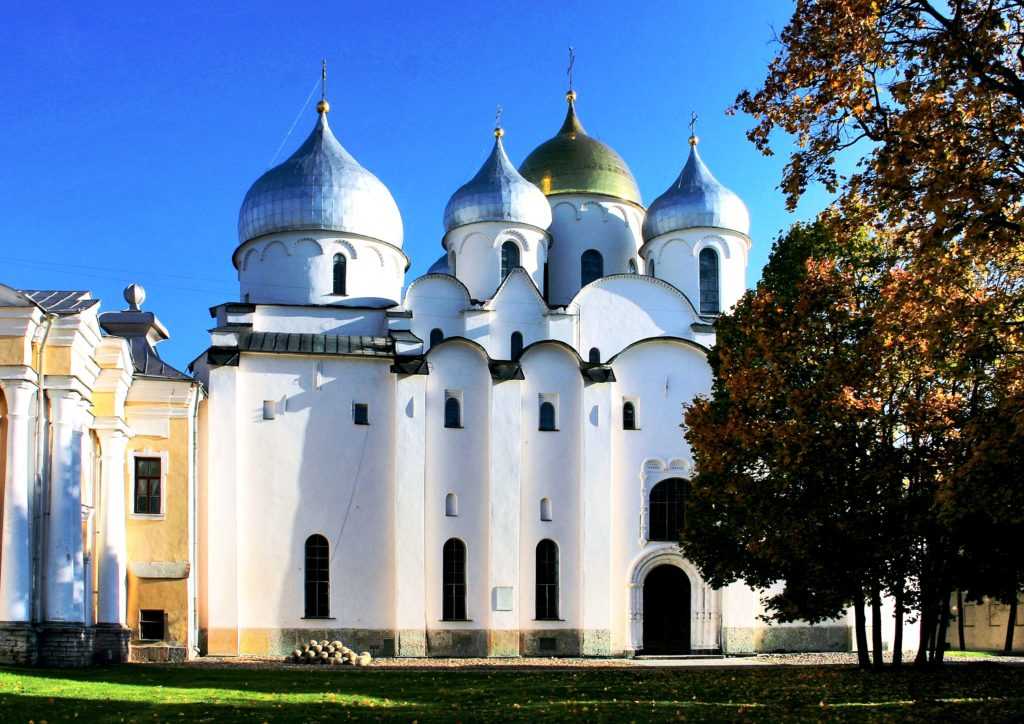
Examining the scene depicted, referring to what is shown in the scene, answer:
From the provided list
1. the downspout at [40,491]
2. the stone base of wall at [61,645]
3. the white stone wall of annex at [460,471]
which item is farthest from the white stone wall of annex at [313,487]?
the downspout at [40,491]

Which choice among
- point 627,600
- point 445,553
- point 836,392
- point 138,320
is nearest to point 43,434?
point 138,320

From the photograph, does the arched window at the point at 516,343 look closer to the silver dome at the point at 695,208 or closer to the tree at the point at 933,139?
the silver dome at the point at 695,208

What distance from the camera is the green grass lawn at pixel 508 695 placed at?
14.8 metres

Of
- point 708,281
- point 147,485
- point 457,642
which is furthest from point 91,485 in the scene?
point 708,281

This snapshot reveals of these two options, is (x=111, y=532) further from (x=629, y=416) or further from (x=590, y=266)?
(x=590, y=266)

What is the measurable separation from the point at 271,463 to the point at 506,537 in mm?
6299

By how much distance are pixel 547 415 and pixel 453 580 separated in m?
5.04

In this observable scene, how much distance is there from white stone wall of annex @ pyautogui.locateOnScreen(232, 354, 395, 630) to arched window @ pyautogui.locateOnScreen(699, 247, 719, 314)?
35.4ft

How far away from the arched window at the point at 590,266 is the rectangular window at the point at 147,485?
15.3 meters

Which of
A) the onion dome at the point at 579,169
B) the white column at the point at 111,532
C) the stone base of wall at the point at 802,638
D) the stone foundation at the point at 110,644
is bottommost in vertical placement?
the stone base of wall at the point at 802,638

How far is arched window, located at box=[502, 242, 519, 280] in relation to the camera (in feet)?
121

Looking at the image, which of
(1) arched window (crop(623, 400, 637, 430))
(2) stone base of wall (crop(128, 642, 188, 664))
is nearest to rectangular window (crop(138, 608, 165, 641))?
(2) stone base of wall (crop(128, 642, 188, 664))

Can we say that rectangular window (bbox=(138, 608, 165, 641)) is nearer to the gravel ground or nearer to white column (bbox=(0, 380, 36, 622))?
the gravel ground

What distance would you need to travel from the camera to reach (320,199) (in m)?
35.2
